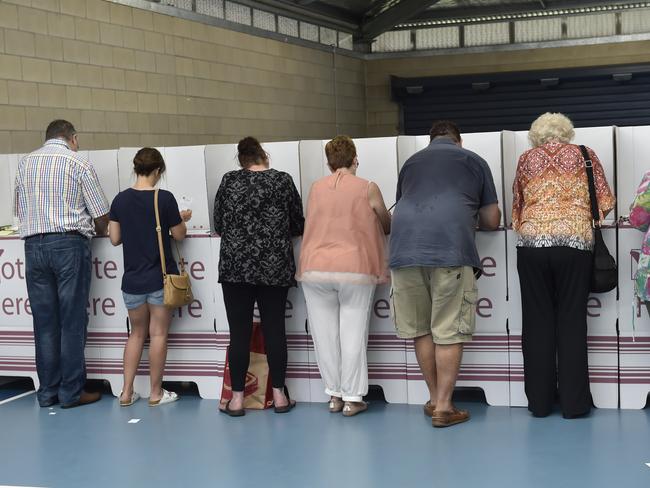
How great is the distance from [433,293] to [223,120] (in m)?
5.27

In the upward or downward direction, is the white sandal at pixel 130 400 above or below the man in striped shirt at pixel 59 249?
below

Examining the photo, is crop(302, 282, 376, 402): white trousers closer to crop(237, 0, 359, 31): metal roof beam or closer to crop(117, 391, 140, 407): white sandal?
crop(117, 391, 140, 407): white sandal

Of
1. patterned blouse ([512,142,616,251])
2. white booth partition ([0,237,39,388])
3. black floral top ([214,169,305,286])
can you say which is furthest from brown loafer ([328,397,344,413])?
white booth partition ([0,237,39,388])

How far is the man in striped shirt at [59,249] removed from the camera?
192 inches

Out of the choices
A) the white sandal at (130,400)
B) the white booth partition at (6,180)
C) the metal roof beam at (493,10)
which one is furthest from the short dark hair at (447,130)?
the metal roof beam at (493,10)

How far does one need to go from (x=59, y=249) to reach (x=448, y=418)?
2.37 m

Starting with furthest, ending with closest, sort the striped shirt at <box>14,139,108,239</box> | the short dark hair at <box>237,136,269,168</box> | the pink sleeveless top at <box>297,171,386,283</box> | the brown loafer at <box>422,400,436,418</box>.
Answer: the striped shirt at <box>14,139,108,239</box> → the short dark hair at <box>237,136,269,168</box> → the brown loafer at <box>422,400,436,418</box> → the pink sleeveless top at <box>297,171,386,283</box>

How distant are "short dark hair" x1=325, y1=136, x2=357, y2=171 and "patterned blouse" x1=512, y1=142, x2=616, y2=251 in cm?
93

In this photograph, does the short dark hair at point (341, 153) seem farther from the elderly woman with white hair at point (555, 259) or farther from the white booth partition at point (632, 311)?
the white booth partition at point (632, 311)

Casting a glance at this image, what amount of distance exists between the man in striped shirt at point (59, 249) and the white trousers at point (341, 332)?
1388 mm

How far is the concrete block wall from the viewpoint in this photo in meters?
6.43

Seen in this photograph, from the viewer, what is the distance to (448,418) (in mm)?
4281

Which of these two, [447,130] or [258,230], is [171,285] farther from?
[447,130]

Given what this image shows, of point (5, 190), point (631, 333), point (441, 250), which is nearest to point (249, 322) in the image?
point (441, 250)
